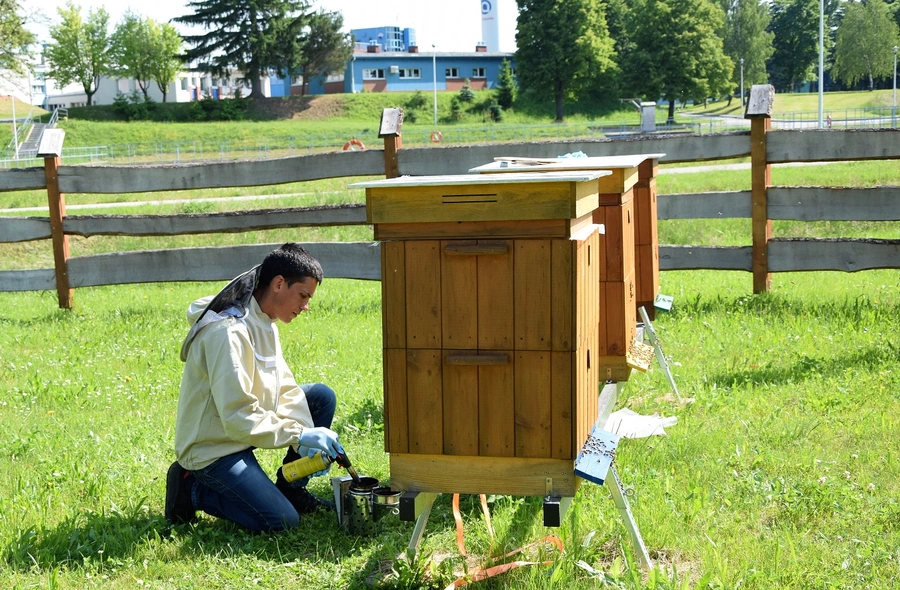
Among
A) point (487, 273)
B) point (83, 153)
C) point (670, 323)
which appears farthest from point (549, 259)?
point (83, 153)

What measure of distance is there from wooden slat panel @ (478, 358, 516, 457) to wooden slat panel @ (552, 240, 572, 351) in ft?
0.79

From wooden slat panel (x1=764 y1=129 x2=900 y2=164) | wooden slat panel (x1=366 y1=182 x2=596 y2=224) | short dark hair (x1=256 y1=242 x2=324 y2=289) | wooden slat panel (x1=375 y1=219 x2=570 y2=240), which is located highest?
wooden slat panel (x1=764 y1=129 x2=900 y2=164)

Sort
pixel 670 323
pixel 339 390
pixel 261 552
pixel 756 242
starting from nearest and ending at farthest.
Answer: pixel 261 552 → pixel 339 390 → pixel 670 323 → pixel 756 242

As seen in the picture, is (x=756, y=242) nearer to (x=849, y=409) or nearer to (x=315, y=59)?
(x=849, y=409)

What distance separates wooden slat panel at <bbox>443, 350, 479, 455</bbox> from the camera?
3.66 m

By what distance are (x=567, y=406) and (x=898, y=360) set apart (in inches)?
177

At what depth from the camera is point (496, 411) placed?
3.64m

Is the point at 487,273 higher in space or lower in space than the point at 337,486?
higher

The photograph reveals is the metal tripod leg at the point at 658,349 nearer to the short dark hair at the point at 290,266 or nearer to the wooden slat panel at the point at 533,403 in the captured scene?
the short dark hair at the point at 290,266

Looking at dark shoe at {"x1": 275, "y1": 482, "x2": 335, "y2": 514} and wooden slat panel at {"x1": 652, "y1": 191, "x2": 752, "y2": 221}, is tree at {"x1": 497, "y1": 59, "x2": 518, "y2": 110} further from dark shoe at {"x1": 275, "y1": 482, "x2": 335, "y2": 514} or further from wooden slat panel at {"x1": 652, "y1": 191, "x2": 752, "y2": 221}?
dark shoe at {"x1": 275, "y1": 482, "x2": 335, "y2": 514}

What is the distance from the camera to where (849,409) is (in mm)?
6016

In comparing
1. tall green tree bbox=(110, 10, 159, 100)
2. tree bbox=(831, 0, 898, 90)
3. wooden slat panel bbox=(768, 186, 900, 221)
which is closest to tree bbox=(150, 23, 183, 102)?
tall green tree bbox=(110, 10, 159, 100)

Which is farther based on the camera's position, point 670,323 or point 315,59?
point 315,59

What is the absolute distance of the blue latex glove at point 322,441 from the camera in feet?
14.4
